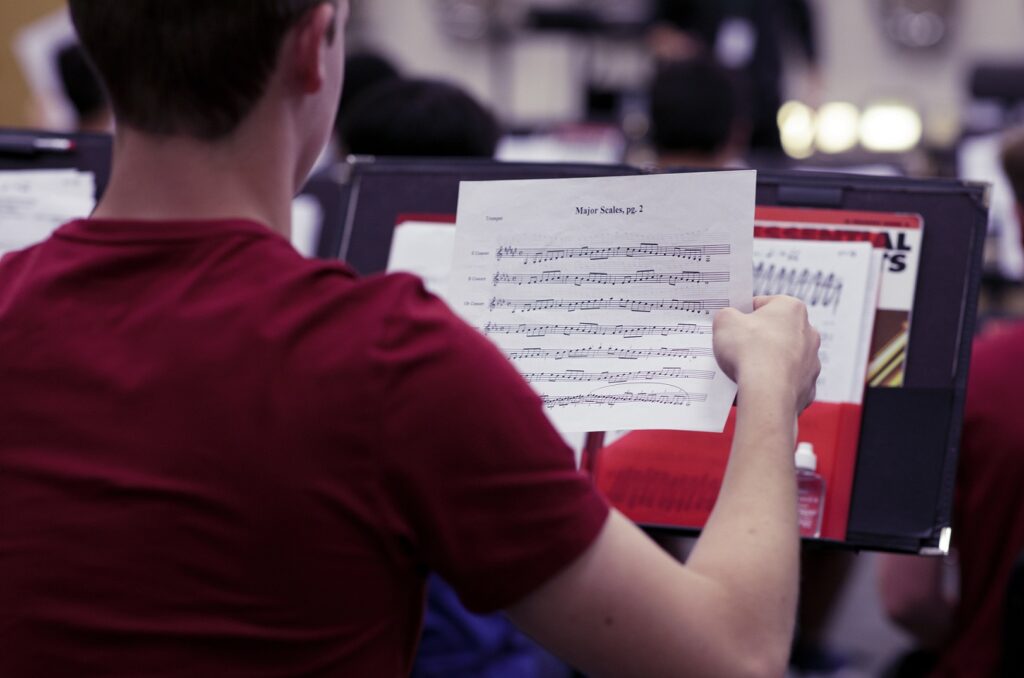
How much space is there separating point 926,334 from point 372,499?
2.26 feet

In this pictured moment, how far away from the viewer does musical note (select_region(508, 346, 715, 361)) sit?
0.94 metres

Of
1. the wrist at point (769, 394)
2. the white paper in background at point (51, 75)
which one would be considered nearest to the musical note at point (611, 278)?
the wrist at point (769, 394)

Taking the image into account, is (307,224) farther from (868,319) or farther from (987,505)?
(987,505)

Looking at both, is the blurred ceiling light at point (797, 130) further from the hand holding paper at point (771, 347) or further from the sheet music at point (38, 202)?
the hand holding paper at point (771, 347)

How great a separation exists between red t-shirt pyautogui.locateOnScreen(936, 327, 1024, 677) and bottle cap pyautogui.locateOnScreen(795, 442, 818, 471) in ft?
1.76

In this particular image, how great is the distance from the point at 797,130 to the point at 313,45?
525cm

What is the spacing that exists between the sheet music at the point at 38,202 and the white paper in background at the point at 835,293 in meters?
0.79

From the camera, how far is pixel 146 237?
0.75m

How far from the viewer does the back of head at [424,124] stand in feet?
6.26

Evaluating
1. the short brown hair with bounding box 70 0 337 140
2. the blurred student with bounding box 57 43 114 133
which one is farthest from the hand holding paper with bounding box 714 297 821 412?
the blurred student with bounding box 57 43 114 133

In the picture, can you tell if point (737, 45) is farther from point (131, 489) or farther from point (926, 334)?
point (131, 489)

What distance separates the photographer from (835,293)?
119cm

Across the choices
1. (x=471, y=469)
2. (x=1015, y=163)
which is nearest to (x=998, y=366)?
(x=1015, y=163)

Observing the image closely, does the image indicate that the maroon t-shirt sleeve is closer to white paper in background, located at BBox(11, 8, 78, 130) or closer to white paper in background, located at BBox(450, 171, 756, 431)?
white paper in background, located at BBox(450, 171, 756, 431)
